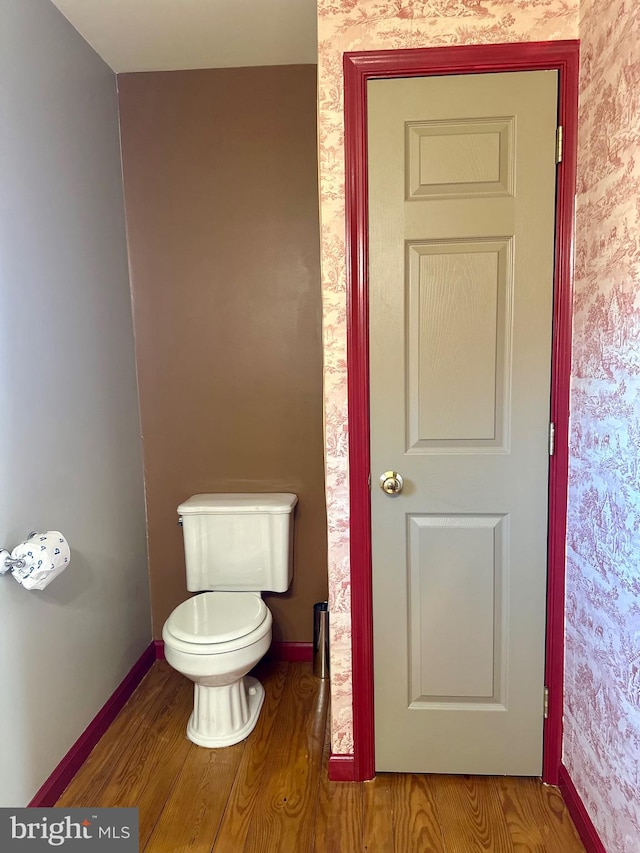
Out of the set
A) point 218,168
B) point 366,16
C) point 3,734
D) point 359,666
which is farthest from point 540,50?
point 3,734

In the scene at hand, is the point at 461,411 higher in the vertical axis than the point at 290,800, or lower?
higher

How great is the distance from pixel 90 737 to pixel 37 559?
86 cm

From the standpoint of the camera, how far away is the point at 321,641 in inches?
95.3

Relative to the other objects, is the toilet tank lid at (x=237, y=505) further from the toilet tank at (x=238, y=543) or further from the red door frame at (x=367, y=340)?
the red door frame at (x=367, y=340)

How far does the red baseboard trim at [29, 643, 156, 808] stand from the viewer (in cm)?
171

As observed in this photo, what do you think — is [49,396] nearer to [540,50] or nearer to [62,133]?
[62,133]

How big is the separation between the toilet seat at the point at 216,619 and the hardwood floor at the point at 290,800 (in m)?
0.41

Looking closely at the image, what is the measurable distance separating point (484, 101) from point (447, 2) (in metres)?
0.28

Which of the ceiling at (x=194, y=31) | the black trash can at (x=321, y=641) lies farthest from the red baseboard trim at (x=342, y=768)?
the ceiling at (x=194, y=31)

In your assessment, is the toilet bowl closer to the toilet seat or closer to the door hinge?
the toilet seat

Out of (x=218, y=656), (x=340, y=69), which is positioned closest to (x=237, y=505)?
(x=218, y=656)

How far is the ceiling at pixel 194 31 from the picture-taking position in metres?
1.88

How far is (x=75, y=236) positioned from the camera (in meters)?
1.98

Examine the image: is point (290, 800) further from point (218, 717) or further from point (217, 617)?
point (217, 617)
